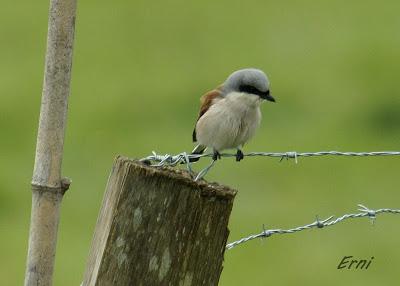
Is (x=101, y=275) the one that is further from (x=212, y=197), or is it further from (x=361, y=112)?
(x=361, y=112)

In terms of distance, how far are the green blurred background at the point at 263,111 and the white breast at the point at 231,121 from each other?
4.69 m

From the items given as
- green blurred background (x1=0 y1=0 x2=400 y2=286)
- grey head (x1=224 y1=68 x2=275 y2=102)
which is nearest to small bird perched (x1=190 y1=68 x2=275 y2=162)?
grey head (x1=224 y1=68 x2=275 y2=102)

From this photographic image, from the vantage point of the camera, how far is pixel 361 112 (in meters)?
16.6

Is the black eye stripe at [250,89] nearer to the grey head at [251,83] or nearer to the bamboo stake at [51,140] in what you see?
the grey head at [251,83]

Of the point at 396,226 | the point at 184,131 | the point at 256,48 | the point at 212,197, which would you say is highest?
the point at 256,48

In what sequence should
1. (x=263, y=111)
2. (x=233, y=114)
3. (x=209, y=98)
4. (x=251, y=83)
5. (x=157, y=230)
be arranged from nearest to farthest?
1. (x=157, y=230)
2. (x=251, y=83)
3. (x=233, y=114)
4. (x=209, y=98)
5. (x=263, y=111)

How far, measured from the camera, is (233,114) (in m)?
6.34

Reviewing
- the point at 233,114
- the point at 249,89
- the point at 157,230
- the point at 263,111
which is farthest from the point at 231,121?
the point at 263,111

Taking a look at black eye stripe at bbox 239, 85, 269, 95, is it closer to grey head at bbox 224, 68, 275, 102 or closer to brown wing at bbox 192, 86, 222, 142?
grey head at bbox 224, 68, 275, 102

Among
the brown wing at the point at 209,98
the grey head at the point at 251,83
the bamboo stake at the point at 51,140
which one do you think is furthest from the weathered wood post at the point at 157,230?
the brown wing at the point at 209,98

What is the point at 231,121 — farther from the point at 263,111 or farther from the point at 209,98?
the point at 263,111

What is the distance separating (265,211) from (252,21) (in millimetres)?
8624

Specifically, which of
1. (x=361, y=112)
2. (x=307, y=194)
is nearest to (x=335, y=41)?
(x=361, y=112)

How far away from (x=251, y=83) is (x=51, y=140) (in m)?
2.36
